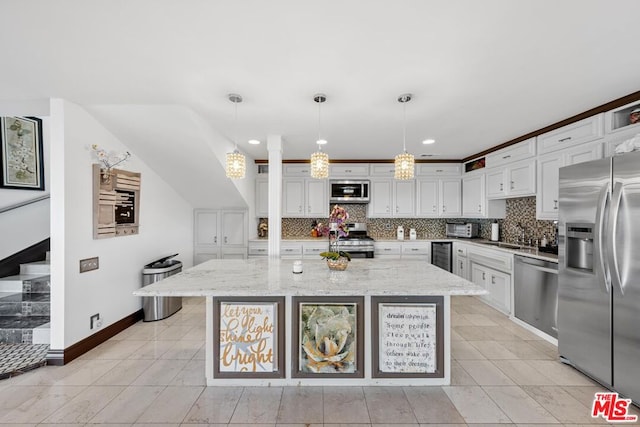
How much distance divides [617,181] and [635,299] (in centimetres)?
84

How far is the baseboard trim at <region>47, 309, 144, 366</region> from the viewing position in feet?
8.19

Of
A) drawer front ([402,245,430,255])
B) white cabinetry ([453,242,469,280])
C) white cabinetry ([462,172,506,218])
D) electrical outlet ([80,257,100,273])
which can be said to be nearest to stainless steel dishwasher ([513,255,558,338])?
white cabinetry ([453,242,469,280])

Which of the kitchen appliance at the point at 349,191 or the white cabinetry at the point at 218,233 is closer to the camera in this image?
the white cabinetry at the point at 218,233

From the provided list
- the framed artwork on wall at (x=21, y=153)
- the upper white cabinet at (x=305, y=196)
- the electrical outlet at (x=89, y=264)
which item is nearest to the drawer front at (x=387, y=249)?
the upper white cabinet at (x=305, y=196)

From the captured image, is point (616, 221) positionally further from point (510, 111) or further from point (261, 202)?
point (261, 202)

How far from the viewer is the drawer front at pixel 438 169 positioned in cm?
521

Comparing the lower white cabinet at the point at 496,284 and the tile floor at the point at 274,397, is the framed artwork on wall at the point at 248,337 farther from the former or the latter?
the lower white cabinet at the point at 496,284

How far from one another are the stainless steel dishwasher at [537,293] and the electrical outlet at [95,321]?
4.75 metres

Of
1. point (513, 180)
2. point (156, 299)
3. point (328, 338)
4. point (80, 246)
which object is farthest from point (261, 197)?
point (513, 180)

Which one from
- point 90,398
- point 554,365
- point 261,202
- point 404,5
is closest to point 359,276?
point 404,5

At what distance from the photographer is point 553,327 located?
9.63ft

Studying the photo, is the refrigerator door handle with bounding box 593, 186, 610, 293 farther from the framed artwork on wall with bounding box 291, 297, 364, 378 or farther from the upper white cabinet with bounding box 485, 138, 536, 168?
the framed artwork on wall with bounding box 291, 297, 364, 378

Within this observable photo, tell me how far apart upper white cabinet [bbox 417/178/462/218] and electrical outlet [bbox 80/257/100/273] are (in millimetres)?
4782

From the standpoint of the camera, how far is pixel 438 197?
205 inches
